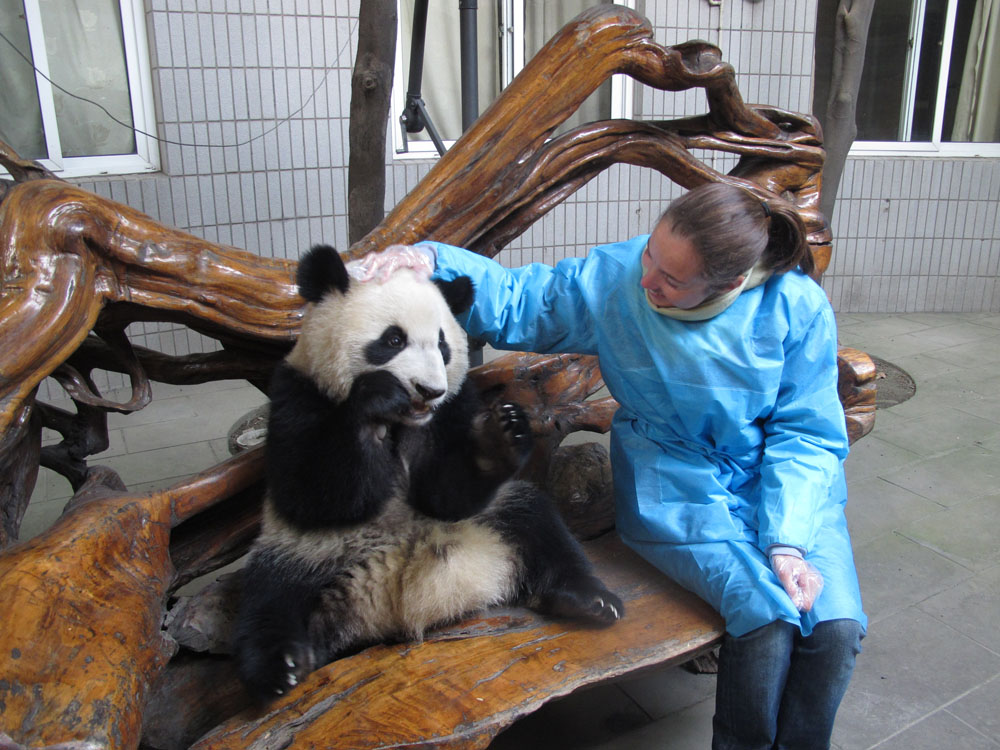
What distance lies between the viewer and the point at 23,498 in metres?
1.76

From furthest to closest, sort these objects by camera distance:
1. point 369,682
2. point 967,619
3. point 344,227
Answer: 1. point 344,227
2. point 967,619
3. point 369,682

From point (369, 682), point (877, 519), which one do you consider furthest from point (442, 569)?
point (877, 519)

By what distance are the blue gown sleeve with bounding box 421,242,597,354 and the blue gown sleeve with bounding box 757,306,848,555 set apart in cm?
46

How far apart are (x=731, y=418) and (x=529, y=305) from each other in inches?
21.1

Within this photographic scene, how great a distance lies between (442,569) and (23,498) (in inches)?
37.3

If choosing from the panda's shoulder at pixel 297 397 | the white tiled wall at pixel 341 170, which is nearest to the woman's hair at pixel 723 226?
the panda's shoulder at pixel 297 397

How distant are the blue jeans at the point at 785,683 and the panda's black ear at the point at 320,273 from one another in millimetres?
1091

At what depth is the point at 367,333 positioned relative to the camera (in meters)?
1.59

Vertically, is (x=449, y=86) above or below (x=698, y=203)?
above

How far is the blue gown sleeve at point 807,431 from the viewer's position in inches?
65.1

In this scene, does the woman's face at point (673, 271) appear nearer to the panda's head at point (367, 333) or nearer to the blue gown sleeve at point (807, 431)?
the blue gown sleeve at point (807, 431)

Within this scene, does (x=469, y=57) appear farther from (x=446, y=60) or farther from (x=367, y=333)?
(x=446, y=60)

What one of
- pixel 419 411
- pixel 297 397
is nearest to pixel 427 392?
pixel 419 411

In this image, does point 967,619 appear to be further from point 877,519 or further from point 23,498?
point 23,498
